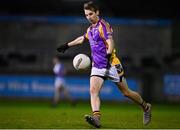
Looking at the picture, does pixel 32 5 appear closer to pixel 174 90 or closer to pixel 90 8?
pixel 174 90

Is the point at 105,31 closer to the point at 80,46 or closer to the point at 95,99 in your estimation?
the point at 95,99

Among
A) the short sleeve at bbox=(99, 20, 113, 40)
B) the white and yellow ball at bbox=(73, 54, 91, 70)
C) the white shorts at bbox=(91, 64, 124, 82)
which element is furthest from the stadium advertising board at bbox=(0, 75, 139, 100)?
the short sleeve at bbox=(99, 20, 113, 40)

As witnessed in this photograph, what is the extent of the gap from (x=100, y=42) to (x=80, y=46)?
19.4m

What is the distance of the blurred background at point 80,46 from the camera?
30.4 m

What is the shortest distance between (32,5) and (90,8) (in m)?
25.4

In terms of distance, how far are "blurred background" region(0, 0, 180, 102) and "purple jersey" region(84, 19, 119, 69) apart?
16.1 m

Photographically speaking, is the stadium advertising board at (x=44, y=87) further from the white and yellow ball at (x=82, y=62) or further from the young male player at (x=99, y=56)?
the young male player at (x=99, y=56)

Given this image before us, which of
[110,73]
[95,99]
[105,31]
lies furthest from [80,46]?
[95,99]

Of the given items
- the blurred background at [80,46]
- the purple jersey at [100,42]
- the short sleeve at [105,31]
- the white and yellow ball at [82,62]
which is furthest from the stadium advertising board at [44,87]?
the short sleeve at [105,31]

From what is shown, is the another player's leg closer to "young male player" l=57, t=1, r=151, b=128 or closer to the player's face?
"young male player" l=57, t=1, r=151, b=128

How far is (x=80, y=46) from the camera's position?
109 feet

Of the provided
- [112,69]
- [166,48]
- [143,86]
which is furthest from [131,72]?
[112,69]

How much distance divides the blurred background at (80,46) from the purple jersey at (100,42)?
1609 centimetres

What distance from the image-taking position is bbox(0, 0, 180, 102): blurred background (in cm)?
3036
